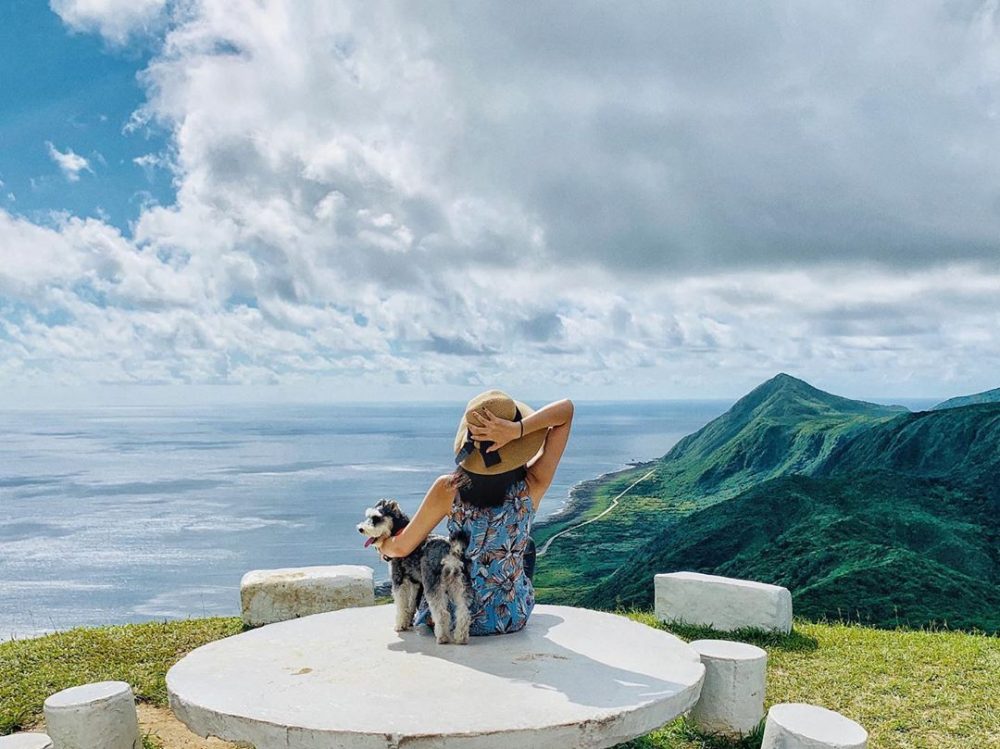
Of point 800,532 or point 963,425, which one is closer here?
point 800,532

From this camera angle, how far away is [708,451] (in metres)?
150

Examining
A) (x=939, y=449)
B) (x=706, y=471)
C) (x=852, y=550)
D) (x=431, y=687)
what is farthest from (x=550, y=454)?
(x=706, y=471)

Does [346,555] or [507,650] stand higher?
[507,650]

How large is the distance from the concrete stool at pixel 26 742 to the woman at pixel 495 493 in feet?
7.77

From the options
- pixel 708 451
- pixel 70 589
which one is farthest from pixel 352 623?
pixel 708 451

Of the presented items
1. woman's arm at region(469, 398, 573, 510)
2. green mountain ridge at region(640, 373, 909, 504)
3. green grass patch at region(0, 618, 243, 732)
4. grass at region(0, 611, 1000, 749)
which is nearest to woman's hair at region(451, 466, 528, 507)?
woman's arm at region(469, 398, 573, 510)

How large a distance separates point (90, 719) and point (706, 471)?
426ft

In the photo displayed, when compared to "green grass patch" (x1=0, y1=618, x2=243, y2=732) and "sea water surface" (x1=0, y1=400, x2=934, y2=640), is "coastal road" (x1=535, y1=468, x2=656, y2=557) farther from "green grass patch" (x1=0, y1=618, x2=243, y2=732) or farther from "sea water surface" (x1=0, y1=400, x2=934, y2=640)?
"green grass patch" (x1=0, y1=618, x2=243, y2=732)

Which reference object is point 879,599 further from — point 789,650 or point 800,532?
point 789,650

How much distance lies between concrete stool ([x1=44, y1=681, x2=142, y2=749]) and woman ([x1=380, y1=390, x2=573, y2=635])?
6.89ft

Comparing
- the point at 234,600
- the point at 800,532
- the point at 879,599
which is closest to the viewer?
the point at 879,599

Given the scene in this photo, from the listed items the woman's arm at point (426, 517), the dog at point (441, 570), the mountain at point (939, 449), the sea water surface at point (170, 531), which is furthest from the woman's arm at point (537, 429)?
the mountain at point (939, 449)

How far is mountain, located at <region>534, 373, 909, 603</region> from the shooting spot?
272 ft

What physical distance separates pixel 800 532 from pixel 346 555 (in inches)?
1872
